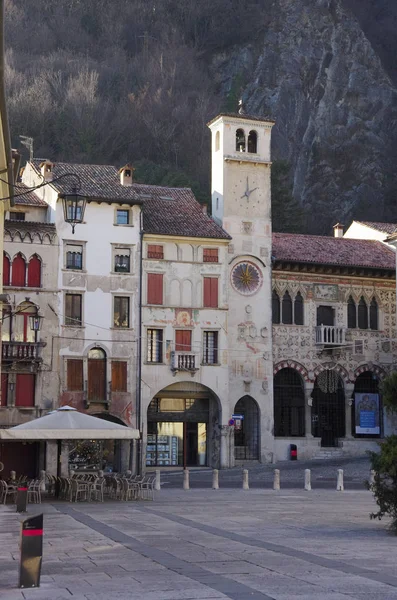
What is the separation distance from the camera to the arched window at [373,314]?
5094cm

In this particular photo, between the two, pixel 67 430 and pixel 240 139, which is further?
pixel 240 139

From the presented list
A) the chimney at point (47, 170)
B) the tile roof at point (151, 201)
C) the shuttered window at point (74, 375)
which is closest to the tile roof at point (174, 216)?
the tile roof at point (151, 201)

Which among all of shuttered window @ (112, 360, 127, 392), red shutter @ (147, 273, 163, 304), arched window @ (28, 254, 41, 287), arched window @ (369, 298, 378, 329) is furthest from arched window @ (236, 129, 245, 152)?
shuttered window @ (112, 360, 127, 392)

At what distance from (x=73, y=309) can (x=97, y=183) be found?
20.1ft

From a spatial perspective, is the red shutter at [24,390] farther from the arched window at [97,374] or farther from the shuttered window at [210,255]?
the shuttered window at [210,255]

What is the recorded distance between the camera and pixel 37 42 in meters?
87.8

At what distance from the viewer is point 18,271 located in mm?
44812

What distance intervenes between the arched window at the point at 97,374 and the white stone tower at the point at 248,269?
6072mm

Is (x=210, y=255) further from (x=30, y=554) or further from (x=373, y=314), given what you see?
(x=30, y=554)

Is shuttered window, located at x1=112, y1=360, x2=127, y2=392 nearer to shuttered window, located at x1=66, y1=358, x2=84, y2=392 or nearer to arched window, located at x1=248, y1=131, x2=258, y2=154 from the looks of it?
shuttered window, located at x1=66, y1=358, x2=84, y2=392

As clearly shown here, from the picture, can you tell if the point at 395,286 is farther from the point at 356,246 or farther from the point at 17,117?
the point at 17,117

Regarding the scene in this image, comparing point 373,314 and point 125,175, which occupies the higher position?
point 125,175

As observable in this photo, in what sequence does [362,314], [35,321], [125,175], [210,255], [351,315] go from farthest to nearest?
[362,314] < [351,315] < [125,175] < [210,255] < [35,321]

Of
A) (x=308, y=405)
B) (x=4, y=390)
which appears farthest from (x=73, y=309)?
A: (x=308, y=405)
